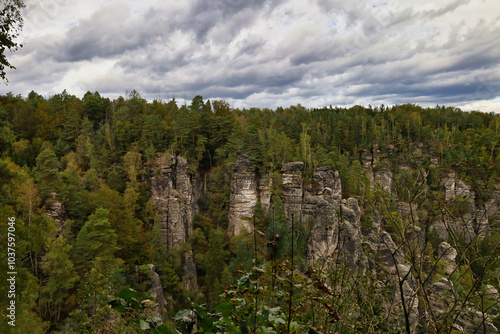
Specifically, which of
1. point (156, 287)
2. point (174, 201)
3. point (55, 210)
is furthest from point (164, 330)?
point (174, 201)

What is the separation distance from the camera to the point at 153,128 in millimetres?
35594

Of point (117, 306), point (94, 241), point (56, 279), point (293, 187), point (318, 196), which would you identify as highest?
point (117, 306)

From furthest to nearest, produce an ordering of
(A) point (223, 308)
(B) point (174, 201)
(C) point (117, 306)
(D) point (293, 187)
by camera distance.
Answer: (D) point (293, 187) → (B) point (174, 201) → (A) point (223, 308) → (C) point (117, 306)

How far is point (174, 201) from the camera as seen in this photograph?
3350 centimetres

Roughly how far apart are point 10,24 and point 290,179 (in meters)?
30.6

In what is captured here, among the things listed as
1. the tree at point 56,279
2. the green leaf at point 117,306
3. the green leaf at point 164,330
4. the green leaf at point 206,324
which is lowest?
the tree at point 56,279

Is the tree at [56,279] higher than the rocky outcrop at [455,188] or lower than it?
lower

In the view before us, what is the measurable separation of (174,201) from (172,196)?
77 centimetres

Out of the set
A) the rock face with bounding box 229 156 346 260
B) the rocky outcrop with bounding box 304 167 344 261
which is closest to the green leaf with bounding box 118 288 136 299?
the rocky outcrop with bounding box 304 167 344 261

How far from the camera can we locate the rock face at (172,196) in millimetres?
32875

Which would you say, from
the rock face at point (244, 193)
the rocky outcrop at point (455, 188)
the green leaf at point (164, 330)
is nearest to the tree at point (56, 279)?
the green leaf at point (164, 330)

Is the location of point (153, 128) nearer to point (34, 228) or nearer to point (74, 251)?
point (74, 251)

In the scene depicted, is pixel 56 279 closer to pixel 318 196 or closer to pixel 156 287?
pixel 156 287

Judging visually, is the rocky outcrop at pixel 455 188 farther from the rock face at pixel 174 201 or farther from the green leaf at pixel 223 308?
the rock face at pixel 174 201
